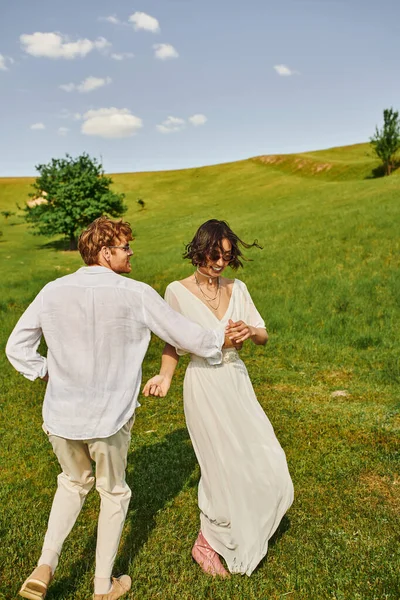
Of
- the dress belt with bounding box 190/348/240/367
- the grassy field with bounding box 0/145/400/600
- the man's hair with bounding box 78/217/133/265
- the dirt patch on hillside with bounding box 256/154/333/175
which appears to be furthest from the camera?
the dirt patch on hillside with bounding box 256/154/333/175

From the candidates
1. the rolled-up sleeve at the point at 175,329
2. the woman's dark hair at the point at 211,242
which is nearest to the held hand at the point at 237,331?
the rolled-up sleeve at the point at 175,329

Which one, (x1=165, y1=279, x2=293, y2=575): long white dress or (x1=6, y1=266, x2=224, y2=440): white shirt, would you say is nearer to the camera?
(x1=6, y1=266, x2=224, y2=440): white shirt

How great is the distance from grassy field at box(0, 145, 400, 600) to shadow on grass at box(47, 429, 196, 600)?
0.7 inches

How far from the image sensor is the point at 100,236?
11.6ft

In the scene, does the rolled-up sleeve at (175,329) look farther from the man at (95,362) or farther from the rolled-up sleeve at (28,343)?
the rolled-up sleeve at (28,343)

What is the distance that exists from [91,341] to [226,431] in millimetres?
1508

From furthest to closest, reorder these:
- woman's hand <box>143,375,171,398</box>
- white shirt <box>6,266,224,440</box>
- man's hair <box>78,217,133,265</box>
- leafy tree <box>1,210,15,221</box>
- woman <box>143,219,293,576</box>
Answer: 1. leafy tree <box>1,210,15,221</box>
2. woman <box>143,219,293,576</box>
3. woman's hand <box>143,375,171,398</box>
4. man's hair <box>78,217,133,265</box>
5. white shirt <box>6,266,224,440</box>

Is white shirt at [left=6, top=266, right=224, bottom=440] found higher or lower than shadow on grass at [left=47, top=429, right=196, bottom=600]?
higher

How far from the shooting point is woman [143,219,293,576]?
4.15 meters

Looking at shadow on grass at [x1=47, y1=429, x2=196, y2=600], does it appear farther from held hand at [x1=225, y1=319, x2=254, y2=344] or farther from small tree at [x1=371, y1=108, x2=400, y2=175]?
small tree at [x1=371, y1=108, x2=400, y2=175]

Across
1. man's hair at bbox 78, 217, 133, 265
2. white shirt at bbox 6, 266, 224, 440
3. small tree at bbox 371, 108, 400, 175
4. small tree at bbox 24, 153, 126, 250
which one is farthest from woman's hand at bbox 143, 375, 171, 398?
small tree at bbox 371, 108, 400, 175

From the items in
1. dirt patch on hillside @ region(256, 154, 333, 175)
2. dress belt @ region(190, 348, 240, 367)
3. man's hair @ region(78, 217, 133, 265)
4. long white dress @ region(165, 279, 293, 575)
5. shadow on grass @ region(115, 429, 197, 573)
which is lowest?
shadow on grass @ region(115, 429, 197, 573)

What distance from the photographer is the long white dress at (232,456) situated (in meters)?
4.16

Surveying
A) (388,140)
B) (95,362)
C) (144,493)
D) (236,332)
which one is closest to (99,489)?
(95,362)
